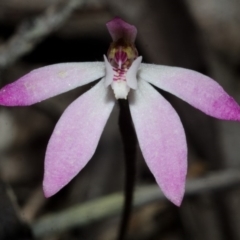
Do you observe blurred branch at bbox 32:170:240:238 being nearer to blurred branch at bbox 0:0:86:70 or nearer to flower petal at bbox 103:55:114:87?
blurred branch at bbox 0:0:86:70

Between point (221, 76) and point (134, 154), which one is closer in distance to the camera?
point (134, 154)

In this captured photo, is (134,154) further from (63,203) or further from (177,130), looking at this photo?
(63,203)

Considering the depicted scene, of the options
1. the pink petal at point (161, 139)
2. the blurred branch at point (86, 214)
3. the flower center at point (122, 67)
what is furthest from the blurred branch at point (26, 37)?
the pink petal at point (161, 139)

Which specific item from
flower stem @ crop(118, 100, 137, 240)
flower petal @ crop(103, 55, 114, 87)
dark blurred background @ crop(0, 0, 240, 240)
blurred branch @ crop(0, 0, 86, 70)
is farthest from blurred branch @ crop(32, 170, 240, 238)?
flower petal @ crop(103, 55, 114, 87)

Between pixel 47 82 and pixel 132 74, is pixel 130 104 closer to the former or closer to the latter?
pixel 132 74

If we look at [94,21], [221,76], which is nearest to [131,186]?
[221,76]

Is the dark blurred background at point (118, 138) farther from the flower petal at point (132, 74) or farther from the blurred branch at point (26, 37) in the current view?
the flower petal at point (132, 74)
